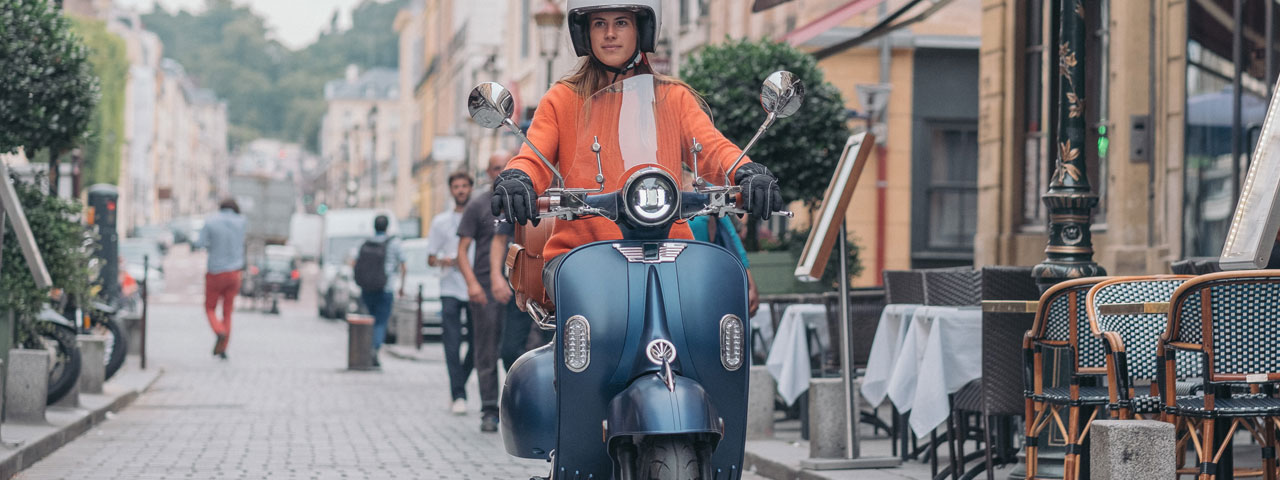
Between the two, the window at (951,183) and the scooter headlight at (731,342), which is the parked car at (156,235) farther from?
the scooter headlight at (731,342)

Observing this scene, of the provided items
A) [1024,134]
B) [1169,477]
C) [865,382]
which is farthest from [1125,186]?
[1169,477]

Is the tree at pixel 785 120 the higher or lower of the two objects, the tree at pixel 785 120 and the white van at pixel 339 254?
the higher

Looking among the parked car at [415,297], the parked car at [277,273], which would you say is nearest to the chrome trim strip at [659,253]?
the parked car at [415,297]

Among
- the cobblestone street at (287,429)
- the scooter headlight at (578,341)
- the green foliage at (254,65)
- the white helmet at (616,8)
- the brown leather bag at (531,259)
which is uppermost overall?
the green foliage at (254,65)

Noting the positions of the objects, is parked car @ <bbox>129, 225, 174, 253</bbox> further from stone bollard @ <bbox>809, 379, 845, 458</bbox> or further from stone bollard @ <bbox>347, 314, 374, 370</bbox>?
stone bollard @ <bbox>809, 379, 845, 458</bbox>

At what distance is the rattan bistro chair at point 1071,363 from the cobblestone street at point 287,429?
2.74 metres

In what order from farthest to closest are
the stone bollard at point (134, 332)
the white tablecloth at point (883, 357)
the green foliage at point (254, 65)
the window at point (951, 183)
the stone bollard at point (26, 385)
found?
the green foliage at point (254, 65) → the window at point (951, 183) → the stone bollard at point (134, 332) → the stone bollard at point (26, 385) → the white tablecloth at point (883, 357)

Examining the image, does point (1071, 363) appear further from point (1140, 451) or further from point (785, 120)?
point (785, 120)

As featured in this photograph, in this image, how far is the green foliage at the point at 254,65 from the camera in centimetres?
15988

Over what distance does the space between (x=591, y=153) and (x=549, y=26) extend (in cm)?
1514

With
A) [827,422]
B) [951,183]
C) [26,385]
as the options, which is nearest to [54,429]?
[26,385]

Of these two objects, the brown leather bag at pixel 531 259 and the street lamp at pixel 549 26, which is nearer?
the brown leather bag at pixel 531 259

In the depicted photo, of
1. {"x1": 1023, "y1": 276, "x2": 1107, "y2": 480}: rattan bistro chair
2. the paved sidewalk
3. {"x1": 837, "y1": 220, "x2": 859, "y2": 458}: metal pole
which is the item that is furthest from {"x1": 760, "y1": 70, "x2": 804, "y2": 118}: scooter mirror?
the paved sidewalk

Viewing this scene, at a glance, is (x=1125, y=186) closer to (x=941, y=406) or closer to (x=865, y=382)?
(x=865, y=382)
